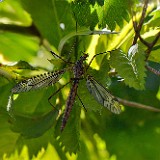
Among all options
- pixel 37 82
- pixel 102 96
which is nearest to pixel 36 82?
pixel 37 82

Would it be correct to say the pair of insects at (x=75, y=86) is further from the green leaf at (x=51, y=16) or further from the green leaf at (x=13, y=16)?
the green leaf at (x=13, y=16)

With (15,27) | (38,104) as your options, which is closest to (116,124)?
(38,104)

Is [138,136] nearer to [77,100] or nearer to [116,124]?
[116,124]

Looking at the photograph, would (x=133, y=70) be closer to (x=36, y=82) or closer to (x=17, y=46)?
(x=36, y=82)

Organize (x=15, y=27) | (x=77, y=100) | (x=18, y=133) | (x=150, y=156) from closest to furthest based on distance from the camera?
(x=77, y=100) < (x=18, y=133) < (x=150, y=156) < (x=15, y=27)

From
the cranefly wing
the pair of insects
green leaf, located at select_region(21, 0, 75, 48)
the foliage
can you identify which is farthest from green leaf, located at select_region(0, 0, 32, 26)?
the cranefly wing

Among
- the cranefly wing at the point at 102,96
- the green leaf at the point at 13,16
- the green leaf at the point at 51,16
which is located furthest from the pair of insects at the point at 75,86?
the green leaf at the point at 13,16
